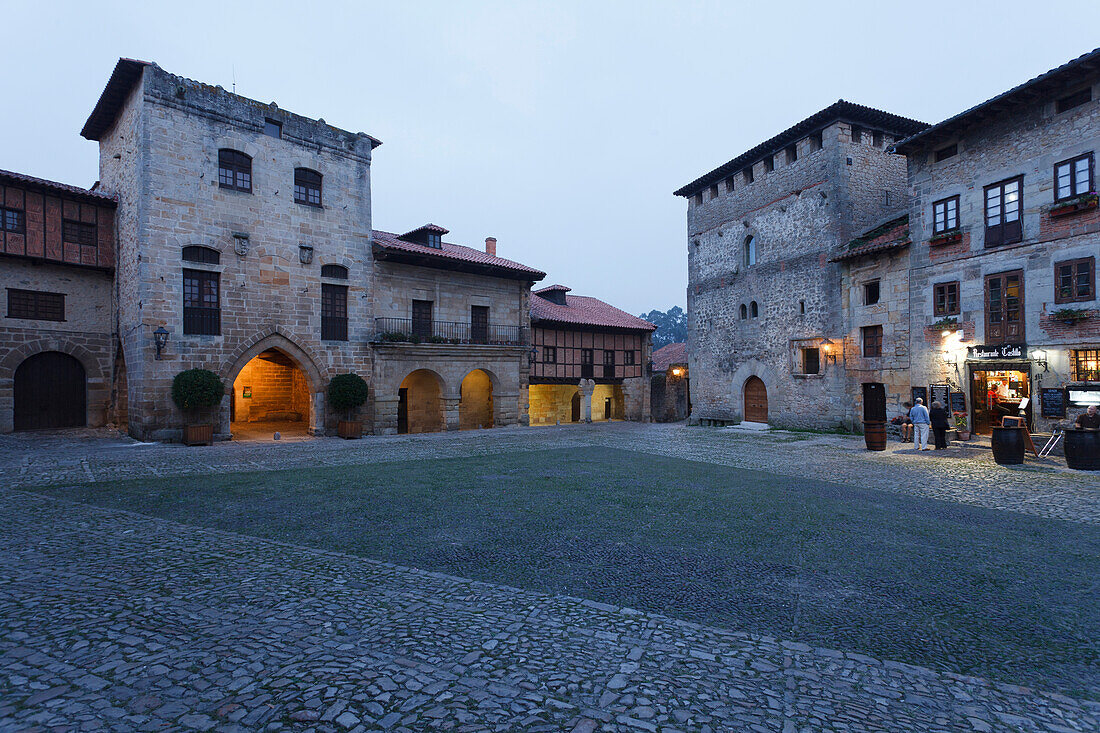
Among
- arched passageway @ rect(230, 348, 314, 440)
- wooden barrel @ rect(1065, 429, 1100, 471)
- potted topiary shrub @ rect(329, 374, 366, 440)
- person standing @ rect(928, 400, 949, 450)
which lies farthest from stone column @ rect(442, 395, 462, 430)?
wooden barrel @ rect(1065, 429, 1100, 471)

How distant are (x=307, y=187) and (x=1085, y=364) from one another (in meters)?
24.5

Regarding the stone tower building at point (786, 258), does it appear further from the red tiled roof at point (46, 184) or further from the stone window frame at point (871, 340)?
the red tiled roof at point (46, 184)

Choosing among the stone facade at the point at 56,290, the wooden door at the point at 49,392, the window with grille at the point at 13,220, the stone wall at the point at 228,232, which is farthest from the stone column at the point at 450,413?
the window with grille at the point at 13,220

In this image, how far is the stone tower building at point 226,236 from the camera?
16.8 m

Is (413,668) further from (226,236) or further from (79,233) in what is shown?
(79,233)

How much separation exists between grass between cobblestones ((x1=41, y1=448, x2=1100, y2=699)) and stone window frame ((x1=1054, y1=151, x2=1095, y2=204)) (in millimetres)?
11251

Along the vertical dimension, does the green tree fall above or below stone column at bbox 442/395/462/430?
above

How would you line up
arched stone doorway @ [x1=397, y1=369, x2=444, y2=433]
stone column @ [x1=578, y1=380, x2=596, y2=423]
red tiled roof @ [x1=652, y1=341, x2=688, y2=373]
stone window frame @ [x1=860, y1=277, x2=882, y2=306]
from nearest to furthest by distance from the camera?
stone window frame @ [x1=860, y1=277, x2=882, y2=306], arched stone doorway @ [x1=397, y1=369, x2=444, y2=433], stone column @ [x1=578, y1=380, x2=596, y2=423], red tiled roof @ [x1=652, y1=341, x2=688, y2=373]

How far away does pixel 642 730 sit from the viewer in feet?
9.39

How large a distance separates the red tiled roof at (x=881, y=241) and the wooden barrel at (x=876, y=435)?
22.1 feet

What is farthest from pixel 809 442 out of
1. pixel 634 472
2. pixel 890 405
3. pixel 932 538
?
pixel 932 538

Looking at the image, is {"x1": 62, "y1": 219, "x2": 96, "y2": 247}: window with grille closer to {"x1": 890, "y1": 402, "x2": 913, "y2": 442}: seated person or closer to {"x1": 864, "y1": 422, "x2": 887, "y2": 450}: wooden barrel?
{"x1": 864, "y1": 422, "x2": 887, "y2": 450}: wooden barrel

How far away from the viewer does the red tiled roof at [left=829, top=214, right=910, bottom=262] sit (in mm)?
18281

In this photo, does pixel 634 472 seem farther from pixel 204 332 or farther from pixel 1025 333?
pixel 204 332
